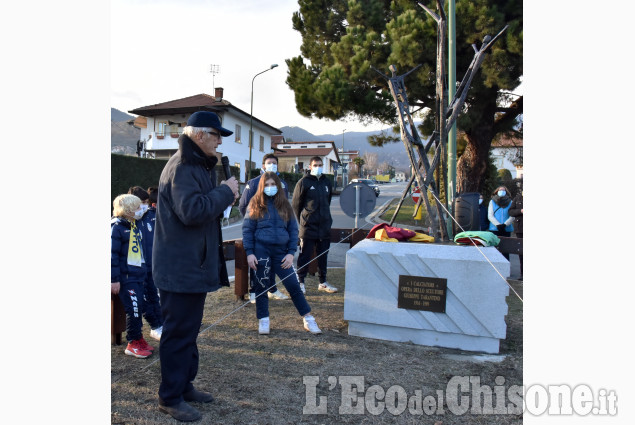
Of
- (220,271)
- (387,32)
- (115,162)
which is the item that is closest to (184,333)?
(220,271)

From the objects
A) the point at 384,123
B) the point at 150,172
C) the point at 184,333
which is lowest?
the point at 184,333

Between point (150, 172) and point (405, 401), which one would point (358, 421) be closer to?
point (405, 401)

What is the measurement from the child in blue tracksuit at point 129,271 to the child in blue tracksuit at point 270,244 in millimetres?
1083

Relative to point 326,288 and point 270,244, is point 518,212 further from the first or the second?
point 270,244

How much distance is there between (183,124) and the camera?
3719 cm

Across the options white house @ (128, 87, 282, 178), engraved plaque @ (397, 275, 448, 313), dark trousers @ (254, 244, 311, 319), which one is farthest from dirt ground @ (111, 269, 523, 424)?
white house @ (128, 87, 282, 178)

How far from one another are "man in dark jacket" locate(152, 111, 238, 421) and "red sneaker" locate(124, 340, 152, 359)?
108 cm

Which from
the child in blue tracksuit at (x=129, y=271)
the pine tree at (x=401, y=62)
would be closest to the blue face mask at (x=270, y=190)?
the child in blue tracksuit at (x=129, y=271)

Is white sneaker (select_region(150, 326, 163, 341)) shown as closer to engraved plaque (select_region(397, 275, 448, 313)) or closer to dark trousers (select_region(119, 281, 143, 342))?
dark trousers (select_region(119, 281, 143, 342))

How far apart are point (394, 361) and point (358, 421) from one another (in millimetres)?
1082

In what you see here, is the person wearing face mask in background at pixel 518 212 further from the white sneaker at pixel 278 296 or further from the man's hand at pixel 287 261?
the man's hand at pixel 287 261

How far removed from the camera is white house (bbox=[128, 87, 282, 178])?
3559 cm

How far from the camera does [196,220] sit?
271cm

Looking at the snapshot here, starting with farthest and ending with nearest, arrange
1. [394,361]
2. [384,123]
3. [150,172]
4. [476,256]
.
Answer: [150,172] → [384,123] → [476,256] → [394,361]
